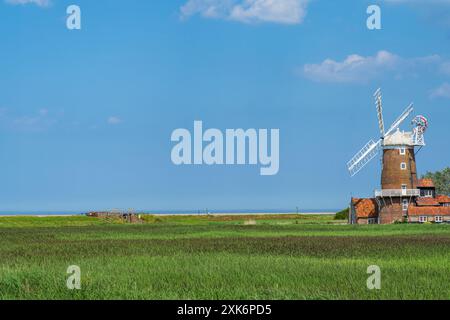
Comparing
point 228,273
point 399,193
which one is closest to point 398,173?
point 399,193

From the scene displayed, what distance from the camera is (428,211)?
8812 centimetres

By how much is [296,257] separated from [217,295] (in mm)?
13470

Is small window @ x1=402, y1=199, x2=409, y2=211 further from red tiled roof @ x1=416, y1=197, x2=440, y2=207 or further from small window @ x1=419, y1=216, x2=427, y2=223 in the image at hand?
small window @ x1=419, y1=216, x2=427, y2=223

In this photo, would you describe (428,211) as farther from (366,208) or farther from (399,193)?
(366,208)

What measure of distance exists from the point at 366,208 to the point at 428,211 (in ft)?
25.2

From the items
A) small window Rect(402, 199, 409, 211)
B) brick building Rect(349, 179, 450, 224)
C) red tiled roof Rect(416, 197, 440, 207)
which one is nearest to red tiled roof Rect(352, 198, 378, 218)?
brick building Rect(349, 179, 450, 224)

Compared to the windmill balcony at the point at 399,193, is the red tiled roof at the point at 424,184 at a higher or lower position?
higher

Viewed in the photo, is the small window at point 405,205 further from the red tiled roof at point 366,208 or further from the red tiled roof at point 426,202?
the red tiled roof at point 366,208

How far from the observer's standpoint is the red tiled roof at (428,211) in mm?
87312

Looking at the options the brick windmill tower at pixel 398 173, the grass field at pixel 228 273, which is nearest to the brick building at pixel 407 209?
the brick windmill tower at pixel 398 173

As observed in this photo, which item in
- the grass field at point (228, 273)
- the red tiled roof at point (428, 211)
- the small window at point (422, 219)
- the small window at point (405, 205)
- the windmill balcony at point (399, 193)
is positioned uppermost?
the windmill balcony at point (399, 193)

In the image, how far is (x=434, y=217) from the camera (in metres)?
88.2

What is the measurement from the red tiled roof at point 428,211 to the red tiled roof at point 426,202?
719 mm
